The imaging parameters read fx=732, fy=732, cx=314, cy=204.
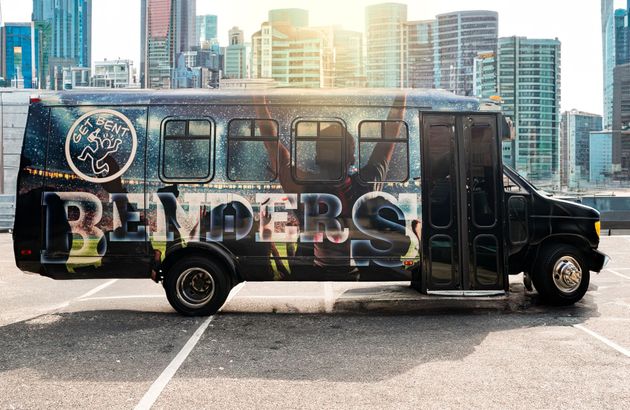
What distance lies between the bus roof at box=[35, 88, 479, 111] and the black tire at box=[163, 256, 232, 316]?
209cm

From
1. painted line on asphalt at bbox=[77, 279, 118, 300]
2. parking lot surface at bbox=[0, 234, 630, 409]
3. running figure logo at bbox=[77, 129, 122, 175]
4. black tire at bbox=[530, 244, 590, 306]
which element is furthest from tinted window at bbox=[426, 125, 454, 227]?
painted line on asphalt at bbox=[77, 279, 118, 300]

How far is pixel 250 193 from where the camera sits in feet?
30.8

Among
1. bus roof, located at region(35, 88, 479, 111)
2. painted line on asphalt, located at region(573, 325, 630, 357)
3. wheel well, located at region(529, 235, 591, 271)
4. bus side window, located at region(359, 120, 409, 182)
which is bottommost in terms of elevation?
painted line on asphalt, located at region(573, 325, 630, 357)

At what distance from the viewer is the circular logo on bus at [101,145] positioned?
31.1ft

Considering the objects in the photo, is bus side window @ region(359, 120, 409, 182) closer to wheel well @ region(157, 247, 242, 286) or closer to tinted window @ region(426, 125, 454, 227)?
tinted window @ region(426, 125, 454, 227)

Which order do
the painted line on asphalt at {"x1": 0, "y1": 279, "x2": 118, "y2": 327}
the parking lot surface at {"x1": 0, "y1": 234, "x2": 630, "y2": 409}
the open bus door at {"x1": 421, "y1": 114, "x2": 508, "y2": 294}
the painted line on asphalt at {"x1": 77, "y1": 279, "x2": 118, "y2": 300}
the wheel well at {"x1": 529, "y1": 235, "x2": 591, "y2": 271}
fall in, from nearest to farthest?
the parking lot surface at {"x1": 0, "y1": 234, "x2": 630, "y2": 409}, the painted line on asphalt at {"x1": 0, "y1": 279, "x2": 118, "y2": 327}, the open bus door at {"x1": 421, "y1": 114, "x2": 508, "y2": 294}, the wheel well at {"x1": 529, "y1": 235, "x2": 591, "y2": 271}, the painted line on asphalt at {"x1": 77, "y1": 279, "x2": 118, "y2": 300}

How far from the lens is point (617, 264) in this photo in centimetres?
1479

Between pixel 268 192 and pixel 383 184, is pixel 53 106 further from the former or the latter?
pixel 383 184

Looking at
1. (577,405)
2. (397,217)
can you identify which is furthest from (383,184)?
(577,405)

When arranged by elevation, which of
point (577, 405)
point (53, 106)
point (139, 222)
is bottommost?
point (577, 405)

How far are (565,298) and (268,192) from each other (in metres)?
4.34

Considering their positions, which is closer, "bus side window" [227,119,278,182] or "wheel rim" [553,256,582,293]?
"bus side window" [227,119,278,182]

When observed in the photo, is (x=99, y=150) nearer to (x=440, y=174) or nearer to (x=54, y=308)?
(x=54, y=308)

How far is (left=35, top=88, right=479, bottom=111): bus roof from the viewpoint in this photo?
31.1 ft
